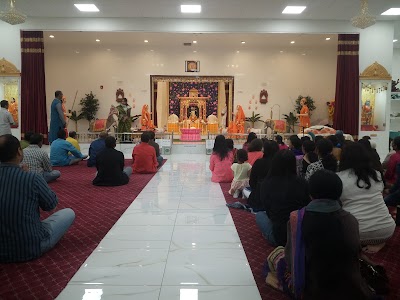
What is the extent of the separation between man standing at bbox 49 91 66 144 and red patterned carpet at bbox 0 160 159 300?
2.40 metres

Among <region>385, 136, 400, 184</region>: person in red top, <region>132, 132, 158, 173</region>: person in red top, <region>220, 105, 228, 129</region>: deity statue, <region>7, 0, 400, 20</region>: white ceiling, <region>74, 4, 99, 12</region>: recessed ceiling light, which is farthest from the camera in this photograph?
<region>220, 105, 228, 129</region>: deity statue

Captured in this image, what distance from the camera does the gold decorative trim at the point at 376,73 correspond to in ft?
38.0

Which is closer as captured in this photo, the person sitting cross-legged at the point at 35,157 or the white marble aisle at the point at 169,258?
the white marble aisle at the point at 169,258

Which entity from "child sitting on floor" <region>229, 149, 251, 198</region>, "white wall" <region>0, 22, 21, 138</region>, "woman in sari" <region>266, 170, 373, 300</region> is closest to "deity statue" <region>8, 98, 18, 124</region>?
"white wall" <region>0, 22, 21, 138</region>

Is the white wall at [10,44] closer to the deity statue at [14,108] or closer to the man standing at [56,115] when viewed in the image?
the deity statue at [14,108]

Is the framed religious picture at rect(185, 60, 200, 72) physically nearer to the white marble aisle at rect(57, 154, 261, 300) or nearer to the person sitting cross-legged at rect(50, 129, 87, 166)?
the person sitting cross-legged at rect(50, 129, 87, 166)

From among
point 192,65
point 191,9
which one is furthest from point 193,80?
point 191,9

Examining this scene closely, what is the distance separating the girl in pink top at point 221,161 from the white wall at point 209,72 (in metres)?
8.87

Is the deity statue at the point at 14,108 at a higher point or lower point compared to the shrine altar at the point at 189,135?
higher

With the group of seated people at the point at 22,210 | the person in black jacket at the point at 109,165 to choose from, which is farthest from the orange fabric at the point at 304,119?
the group of seated people at the point at 22,210

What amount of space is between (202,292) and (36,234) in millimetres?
1512

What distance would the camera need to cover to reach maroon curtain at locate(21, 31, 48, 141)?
11.5 m

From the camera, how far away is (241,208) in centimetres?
516

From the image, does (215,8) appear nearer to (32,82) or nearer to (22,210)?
(32,82)
